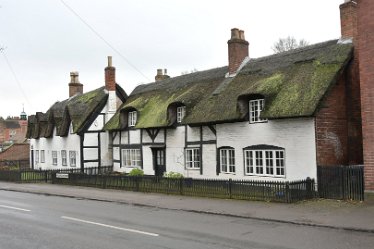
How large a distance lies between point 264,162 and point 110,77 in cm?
1872

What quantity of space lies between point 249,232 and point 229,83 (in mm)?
14714

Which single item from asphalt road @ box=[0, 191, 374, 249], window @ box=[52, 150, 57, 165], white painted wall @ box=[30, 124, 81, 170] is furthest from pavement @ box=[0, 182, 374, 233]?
window @ box=[52, 150, 57, 165]

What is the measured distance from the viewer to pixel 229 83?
25312mm

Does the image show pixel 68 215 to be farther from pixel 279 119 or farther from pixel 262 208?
pixel 279 119

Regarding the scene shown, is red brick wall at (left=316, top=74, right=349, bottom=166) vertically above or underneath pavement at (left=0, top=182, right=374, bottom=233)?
above

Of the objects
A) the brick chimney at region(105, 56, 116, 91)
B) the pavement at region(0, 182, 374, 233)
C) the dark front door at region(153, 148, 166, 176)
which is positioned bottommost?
the pavement at region(0, 182, 374, 233)

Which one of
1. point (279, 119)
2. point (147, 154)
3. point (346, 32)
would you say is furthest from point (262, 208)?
point (147, 154)

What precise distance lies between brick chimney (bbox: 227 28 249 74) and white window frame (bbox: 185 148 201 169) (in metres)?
5.51

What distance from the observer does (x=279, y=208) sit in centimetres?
1566

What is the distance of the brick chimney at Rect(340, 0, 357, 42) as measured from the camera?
20766 mm

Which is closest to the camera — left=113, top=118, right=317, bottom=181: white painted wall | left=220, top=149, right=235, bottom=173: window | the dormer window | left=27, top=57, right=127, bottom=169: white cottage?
left=113, top=118, right=317, bottom=181: white painted wall

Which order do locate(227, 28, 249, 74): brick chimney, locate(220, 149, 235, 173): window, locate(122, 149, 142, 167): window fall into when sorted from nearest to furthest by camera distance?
locate(220, 149, 235, 173): window
locate(227, 28, 249, 74): brick chimney
locate(122, 149, 142, 167): window

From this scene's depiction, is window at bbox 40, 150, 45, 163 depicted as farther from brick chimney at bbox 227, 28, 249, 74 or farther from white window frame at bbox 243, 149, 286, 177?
white window frame at bbox 243, 149, 286, 177

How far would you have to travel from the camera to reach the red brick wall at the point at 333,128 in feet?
62.6
